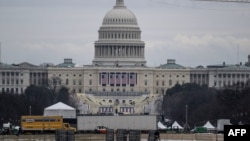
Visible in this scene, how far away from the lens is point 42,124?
A: 10681cm

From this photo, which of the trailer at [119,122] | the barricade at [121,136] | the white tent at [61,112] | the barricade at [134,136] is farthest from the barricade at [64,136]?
the white tent at [61,112]

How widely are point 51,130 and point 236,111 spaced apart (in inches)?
1394

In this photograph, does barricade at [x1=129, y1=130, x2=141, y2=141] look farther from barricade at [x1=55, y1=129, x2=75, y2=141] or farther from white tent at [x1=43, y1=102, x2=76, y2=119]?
white tent at [x1=43, y1=102, x2=76, y2=119]

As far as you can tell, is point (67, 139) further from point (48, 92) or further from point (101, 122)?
point (48, 92)

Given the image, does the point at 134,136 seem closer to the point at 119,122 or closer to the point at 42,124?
the point at 42,124

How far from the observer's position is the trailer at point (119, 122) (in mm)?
108812

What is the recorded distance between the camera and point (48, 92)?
196625 millimetres

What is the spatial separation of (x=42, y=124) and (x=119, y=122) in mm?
6560

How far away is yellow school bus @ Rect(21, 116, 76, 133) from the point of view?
104 m

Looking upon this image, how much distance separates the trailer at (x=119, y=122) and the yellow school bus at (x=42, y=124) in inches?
73.0

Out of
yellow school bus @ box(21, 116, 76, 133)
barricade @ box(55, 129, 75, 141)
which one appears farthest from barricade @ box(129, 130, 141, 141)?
yellow school bus @ box(21, 116, 76, 133)

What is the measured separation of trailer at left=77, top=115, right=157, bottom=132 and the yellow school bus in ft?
6.09

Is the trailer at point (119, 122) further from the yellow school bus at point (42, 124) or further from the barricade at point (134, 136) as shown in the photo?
the barricade at point (134, 136)

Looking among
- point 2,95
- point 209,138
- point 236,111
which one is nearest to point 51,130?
point 209,138
